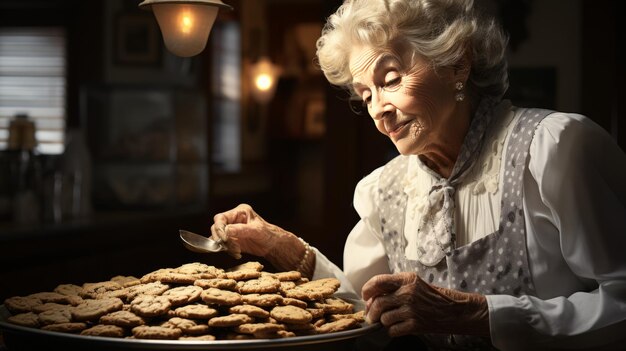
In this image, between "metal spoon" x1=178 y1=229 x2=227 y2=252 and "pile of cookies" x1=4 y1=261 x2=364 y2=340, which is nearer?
"pile of cookies" x1=4 y1=261 x2=364 y2=340

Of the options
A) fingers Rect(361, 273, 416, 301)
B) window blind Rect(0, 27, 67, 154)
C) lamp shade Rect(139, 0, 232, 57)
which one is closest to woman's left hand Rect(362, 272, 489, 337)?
fingers Rect(361, 273, 416, 301)

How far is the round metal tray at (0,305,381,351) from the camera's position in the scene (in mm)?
1353

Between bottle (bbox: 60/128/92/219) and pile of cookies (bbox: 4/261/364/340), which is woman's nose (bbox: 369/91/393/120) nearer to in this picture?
pile of cookies (bbox: 4/261/364/340)

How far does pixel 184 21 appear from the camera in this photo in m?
→ 1.72

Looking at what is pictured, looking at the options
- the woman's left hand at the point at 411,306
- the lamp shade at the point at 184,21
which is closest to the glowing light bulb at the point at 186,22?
the lamp shade at the point at 184,21

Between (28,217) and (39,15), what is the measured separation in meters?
2.67

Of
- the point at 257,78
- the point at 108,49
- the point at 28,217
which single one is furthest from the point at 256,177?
the point at 28,217

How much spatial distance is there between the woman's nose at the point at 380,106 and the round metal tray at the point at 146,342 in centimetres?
57

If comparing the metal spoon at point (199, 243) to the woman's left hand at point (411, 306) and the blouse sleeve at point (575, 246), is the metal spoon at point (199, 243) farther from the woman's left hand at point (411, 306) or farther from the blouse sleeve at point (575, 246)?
the blouse sleeve at point (575, 246)

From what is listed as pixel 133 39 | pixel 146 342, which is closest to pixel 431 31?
pixel 146 342

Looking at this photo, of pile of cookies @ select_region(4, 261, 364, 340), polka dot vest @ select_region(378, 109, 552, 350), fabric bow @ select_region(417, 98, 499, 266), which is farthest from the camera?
fabric bow @ select_region(417, 98, 499, 266)

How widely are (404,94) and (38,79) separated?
5.28 metres

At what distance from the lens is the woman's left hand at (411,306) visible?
1594 millimetres

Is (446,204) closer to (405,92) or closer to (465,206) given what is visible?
(465,206)
